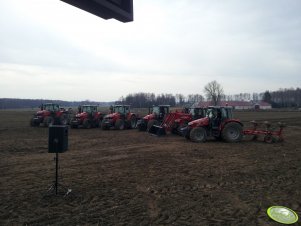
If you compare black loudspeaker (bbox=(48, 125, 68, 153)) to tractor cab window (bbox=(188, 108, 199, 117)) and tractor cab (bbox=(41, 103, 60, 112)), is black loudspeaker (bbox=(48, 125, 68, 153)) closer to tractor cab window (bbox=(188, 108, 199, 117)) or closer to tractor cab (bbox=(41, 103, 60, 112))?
tractor cab window (bbox=(188, 108, 199, 117))

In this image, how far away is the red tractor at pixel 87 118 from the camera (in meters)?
23.3

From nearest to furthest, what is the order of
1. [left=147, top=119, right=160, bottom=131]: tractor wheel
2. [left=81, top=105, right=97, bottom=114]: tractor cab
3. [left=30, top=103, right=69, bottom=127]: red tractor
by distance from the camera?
[left=147, top=119, right=160, bottom=131]: tractor wheel < [left=30, top=103, right=69, bottom=127]: red tractor < [left=81, top=105, right=97, bottom=114]: tractor cab

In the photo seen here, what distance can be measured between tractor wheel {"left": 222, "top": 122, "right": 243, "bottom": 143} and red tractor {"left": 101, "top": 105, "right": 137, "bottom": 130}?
913 cm

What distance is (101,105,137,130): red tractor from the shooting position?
2180 cm

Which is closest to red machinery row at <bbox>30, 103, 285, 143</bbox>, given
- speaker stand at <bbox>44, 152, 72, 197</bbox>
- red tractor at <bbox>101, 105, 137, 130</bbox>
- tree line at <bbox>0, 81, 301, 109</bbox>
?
red tractor at <bbox>101, 105, 137, 130</bbox>

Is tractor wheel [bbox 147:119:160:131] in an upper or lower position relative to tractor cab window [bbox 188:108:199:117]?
lower

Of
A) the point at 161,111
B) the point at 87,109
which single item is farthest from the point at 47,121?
the point at 161,111

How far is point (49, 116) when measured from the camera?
2458 cm

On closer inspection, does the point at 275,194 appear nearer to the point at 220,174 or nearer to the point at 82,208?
the point at 220,174

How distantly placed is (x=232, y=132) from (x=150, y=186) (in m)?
9.16

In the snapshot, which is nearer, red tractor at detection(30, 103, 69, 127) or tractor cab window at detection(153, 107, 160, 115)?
tractor cab window at detection(153, 107, 160, 115)

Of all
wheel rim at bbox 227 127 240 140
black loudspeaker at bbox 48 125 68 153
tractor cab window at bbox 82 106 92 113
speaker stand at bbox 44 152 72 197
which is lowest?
speaker stand at bbox 44 152 72 197

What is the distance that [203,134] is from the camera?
49.3 ft

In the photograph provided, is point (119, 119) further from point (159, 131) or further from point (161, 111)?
point (159, 131)
